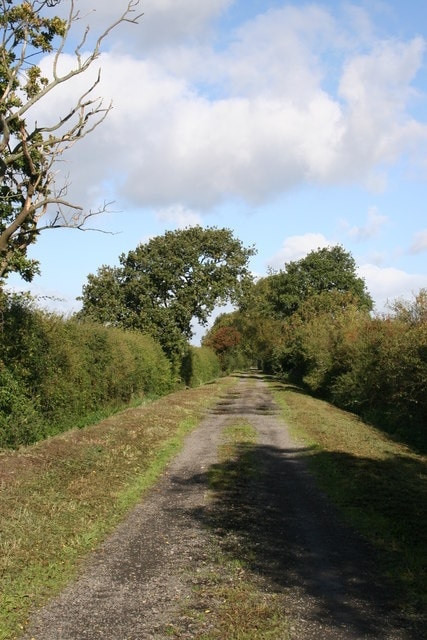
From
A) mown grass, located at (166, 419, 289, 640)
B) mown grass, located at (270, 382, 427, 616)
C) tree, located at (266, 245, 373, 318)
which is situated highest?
tree, located at (266, 245, 373, 318)

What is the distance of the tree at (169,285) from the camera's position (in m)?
41.4

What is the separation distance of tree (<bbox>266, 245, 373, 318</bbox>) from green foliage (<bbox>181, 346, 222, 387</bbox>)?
39.4ft

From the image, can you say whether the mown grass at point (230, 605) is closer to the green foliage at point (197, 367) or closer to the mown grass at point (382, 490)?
the mown grass at point (382, 490)

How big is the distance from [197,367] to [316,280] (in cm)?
2338

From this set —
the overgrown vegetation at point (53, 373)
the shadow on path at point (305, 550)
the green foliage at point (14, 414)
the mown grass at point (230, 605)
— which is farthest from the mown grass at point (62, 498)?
the shadow on path at point (305, 550)

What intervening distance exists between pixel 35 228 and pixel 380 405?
59.8ft

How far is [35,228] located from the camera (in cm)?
1479

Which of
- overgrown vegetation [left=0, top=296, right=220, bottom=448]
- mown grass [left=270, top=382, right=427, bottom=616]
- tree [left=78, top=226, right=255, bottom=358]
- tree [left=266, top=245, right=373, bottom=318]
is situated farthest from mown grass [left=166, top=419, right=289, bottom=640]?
tree [left=266, top=245, right=373, bottom=318]

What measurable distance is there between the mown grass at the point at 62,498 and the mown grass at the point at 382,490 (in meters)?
3.77

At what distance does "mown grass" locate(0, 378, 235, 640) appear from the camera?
253 inches

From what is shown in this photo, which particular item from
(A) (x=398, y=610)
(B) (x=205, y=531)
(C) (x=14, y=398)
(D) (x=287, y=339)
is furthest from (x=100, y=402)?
(D) (x=287, y=339)

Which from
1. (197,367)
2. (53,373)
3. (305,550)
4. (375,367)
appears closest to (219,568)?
(305,550)

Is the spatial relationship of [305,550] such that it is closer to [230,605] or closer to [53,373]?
[230,605]

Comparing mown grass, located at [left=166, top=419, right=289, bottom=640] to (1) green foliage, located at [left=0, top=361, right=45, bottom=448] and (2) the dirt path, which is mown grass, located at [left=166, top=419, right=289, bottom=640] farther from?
(1) green foliage, located at [left=0, top=361, right=45, bottom=448]
